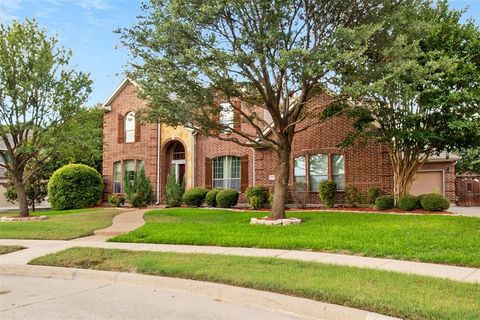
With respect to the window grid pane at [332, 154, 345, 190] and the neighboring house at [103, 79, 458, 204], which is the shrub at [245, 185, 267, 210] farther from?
the window grid pane at [332, 154, 345, 190]

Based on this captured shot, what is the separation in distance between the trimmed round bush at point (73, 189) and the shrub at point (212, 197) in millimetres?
7979

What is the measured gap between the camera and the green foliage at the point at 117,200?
2606cm

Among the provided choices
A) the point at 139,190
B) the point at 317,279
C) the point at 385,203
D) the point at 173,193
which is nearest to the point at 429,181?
the point at 385,203

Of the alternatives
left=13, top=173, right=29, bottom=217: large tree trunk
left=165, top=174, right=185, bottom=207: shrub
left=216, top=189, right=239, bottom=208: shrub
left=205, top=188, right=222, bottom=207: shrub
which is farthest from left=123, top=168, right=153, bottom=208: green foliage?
left=13, top=173, right=29, bottom=217: large tree trunk

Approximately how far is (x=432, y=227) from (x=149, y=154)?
18442 mm

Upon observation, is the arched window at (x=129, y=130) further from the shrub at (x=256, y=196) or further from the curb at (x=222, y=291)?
the curb at (x=222, y=291)

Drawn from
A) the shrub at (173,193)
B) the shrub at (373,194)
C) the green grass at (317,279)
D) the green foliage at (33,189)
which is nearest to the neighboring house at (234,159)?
the shrub at (373,194)

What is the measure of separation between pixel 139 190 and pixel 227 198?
5610mm

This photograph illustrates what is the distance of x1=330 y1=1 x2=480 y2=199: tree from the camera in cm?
1262

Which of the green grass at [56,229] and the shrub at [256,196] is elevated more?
the shrub at [256,196]

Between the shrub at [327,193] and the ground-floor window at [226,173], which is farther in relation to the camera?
the ground-floor window at [226,173]

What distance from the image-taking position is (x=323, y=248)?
32.9ft

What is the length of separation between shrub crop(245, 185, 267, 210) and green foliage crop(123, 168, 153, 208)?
21.1 feet

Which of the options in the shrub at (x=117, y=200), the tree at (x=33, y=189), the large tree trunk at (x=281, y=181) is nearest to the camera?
the large tree trunk at (x=281, y=181)
